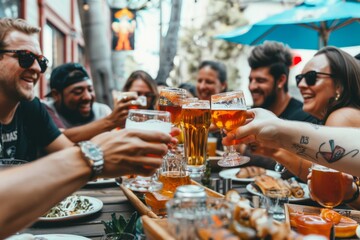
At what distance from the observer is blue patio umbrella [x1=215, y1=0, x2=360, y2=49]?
5004 mm

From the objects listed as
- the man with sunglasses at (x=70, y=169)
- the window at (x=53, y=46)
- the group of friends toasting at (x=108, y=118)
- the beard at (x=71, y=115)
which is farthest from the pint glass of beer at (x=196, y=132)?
the window at (x=53, y=46)

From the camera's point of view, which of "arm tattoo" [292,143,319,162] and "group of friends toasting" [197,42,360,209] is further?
"group of friends toasting" [197,42,360,209]

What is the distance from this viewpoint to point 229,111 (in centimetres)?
171

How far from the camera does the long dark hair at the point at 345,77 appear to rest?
2982mm

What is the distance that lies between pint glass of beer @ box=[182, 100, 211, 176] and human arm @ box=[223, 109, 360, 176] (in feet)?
0.54

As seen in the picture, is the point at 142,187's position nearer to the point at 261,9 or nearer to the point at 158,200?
the point at 158,200

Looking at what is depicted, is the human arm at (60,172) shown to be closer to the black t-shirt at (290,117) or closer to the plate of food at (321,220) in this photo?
the plate of food at (321,220)

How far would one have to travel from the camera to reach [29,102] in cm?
332

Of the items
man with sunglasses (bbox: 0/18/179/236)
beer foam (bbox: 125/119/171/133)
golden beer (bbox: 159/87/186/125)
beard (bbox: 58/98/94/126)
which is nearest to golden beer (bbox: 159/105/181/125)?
golden beer (bbox: 159/87/186/125)

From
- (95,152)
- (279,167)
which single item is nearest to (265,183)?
(279,167)

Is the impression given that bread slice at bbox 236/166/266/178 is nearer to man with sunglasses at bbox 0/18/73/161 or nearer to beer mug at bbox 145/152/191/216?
beer mug at bbox 145/152/191/216

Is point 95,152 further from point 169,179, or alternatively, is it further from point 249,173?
point 249,173

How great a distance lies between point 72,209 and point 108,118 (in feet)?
5.64

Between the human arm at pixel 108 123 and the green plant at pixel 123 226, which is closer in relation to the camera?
the green plant at pixel 123 226
